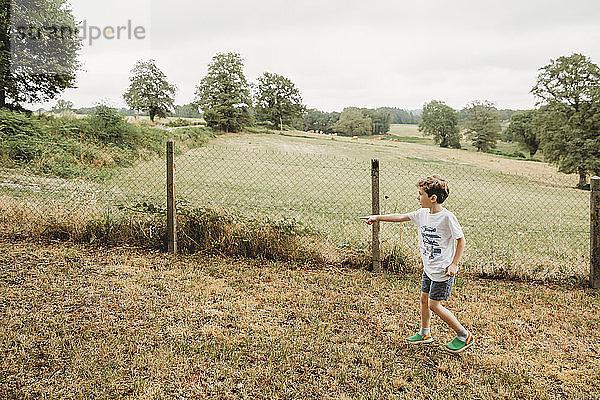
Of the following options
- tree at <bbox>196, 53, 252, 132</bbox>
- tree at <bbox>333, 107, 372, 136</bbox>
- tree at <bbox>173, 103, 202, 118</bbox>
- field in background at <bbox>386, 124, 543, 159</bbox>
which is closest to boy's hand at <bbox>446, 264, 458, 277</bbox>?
tree at <bbox>196, 53, 252, 132</bbox>

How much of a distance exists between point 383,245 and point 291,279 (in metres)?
1.40

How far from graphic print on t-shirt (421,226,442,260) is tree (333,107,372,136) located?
6888cm

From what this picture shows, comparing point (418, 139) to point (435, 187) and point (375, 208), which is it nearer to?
point (375, 208)

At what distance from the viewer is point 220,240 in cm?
599

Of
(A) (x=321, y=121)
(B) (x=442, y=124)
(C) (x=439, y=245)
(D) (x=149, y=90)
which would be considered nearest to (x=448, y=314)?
(C) (x=439, y=245)

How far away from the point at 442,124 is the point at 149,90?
4505 cm

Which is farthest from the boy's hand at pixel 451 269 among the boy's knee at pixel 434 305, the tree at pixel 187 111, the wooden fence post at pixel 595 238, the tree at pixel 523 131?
the tree at pixel 523 131

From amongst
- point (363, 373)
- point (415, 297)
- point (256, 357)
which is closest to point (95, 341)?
point (256, 357)

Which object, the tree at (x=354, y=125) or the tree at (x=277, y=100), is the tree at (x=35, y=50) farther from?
the tree at (x=354, y=125)

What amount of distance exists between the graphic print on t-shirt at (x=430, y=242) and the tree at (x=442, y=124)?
66.7 metres

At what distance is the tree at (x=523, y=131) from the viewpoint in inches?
2160

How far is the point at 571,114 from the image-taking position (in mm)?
33000

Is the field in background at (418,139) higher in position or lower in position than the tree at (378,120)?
lower

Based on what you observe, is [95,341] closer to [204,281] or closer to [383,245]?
[204,281]
